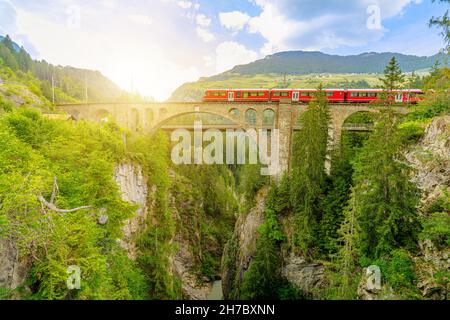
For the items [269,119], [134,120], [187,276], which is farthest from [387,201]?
[134,120]

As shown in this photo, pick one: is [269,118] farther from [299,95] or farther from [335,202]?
[335,202]

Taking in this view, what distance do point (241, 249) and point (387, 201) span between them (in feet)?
53.7

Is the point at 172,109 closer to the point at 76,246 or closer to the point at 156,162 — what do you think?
the point at 156,162

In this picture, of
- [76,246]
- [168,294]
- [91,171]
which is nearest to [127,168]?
[91,171]

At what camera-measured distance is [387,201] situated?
39.8 ft

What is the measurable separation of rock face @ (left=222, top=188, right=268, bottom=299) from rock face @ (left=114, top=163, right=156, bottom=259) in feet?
32.3

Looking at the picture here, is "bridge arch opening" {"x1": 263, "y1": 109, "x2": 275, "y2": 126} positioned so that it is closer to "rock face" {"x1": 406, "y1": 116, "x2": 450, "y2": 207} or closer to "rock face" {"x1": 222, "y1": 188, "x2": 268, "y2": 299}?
"rock face" {"x1": 222, "y1": 188, "x2": 268, "y2": 299}

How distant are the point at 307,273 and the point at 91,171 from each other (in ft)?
54.9

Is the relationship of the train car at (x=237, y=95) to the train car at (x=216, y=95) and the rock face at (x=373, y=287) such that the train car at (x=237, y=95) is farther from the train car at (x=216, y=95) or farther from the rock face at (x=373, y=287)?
the rock face at (x=373, y=287)

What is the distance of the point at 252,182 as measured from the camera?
25.7 m

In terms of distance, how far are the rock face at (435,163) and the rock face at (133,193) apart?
16632mm

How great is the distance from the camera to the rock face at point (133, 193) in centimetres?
1816

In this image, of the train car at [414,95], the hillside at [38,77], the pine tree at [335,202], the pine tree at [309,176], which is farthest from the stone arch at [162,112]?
the train car at [414,95]

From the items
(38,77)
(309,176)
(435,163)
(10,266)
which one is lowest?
(10,266)
